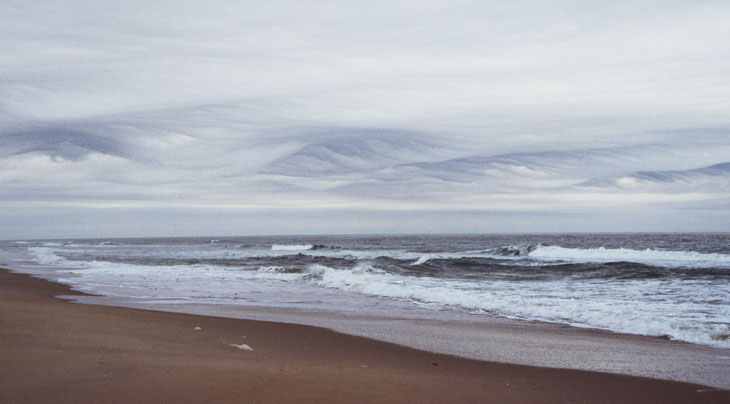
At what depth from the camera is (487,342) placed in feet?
26.0

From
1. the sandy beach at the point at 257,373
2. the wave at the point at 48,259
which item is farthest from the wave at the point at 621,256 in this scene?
the sandy beach at the point at 257,373

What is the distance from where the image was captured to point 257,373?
202 inches

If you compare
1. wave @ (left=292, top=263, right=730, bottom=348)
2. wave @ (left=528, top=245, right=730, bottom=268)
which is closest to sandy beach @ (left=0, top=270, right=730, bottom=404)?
wave @ (left=292, top=263, right=730, bottom=348)

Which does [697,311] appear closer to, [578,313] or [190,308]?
[578,313]

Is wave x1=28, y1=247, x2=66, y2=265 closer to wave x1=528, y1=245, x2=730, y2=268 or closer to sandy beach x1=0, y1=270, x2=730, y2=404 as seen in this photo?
sandy beach x1=0, y1=270, x2=730, y2=404

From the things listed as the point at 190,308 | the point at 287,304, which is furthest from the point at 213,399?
the point at 287,304

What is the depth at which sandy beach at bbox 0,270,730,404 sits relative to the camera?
14.3ft

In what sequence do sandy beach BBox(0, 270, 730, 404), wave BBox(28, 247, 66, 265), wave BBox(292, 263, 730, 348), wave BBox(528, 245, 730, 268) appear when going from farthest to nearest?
wave BBox(528, 245, 730, 268)
wave BBox(28, 247, 66, 265)
wave BBox(292, 263, 730, 348)
sandy beach BBox(0, 270, 730, 404)

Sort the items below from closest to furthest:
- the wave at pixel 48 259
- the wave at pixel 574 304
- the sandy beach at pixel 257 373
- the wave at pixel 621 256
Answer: the sandy beach at pixel 257 373 → the wave at pixel 574 304 → the wave at pixel 48 259 → the wave at pixel 621 256

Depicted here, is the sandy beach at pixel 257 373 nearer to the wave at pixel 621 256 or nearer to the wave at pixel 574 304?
the wave at pixel 574 304

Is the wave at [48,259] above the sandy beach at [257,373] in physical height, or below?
below

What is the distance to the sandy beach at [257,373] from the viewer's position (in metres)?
4.37

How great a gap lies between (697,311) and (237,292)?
1080 centimetres

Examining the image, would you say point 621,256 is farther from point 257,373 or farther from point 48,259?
point 257,373
